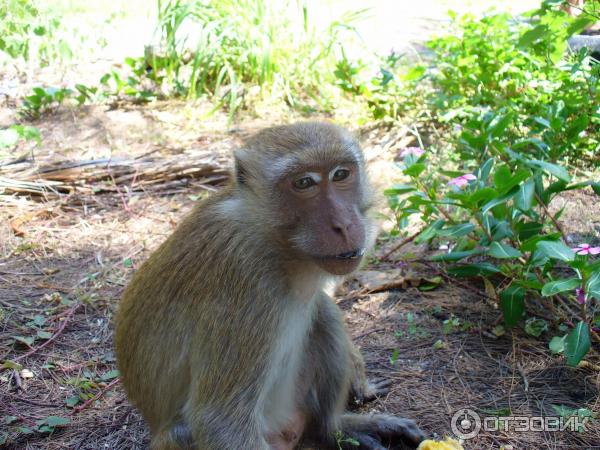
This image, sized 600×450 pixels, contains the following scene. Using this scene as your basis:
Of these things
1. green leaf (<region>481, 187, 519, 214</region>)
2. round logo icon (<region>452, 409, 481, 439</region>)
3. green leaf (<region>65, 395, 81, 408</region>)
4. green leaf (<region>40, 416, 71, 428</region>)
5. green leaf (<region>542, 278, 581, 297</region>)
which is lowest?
green leaf (<region>65, 395, 81, 408</region>)

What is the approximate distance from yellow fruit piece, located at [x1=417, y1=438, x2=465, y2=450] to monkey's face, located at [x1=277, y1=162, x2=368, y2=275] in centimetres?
100

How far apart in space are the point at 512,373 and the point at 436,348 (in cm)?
53

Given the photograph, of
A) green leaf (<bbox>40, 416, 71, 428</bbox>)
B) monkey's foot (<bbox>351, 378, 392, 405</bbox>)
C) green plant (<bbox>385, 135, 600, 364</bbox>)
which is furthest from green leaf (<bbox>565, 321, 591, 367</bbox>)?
green leaf (<bbox>40, 416, 71, 428</bbox>)

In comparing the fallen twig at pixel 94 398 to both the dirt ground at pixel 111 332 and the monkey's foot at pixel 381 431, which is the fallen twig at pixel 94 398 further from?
the monkey's foot at pixel 381 431

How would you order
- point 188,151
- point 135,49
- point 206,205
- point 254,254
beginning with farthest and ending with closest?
1. point 135,49
2. point 188,151
3. point 206,205
4. point 254,254

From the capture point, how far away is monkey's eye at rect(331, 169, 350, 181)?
3201 millimetres

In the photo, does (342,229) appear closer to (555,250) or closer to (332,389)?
(332,389)

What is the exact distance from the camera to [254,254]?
317 centimetres

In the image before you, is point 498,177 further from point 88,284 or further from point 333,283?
point 88,284

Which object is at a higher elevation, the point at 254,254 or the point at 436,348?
the point at 254,254

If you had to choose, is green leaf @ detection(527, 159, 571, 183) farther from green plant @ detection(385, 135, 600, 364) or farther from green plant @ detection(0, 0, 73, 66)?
green plant @ detection(0, 0, 73, 66)

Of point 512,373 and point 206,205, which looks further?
point 512,373

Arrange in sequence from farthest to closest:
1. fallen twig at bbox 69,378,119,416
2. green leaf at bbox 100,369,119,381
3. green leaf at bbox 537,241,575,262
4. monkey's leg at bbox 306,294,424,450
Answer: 1. green leaf at bbox 100,369,119,381
2. fallen twig at bbox 69,378,119,416
3. monkey's leg at bbox 306,294,424,450
4. green leaf at bbox 537,241,575,262

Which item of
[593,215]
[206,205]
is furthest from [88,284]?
[593,215]
